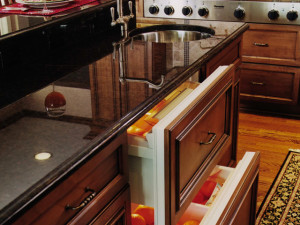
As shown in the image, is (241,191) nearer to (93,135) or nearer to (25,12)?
(93,135)

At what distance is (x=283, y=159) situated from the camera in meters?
2.63

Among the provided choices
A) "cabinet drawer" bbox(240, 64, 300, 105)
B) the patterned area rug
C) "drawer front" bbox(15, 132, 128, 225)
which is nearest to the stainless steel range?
"cabinet drawer" bbox(240, 64, 300, 105)

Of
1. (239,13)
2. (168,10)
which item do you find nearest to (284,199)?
(239,13)

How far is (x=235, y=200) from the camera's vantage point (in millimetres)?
1311

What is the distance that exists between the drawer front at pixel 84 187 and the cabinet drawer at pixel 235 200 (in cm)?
27

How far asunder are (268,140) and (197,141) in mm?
1532

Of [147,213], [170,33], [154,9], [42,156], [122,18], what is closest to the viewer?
[42,156]

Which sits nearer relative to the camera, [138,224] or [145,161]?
[145,161]

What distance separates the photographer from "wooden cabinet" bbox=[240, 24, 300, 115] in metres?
2.94

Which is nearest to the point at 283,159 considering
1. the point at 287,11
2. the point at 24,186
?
the point at 287,11

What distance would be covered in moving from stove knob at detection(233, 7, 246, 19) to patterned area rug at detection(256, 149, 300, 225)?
0.99m

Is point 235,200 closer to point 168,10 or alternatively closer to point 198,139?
point 198,139

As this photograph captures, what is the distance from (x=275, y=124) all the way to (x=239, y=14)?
77 cm

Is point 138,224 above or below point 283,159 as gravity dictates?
above
